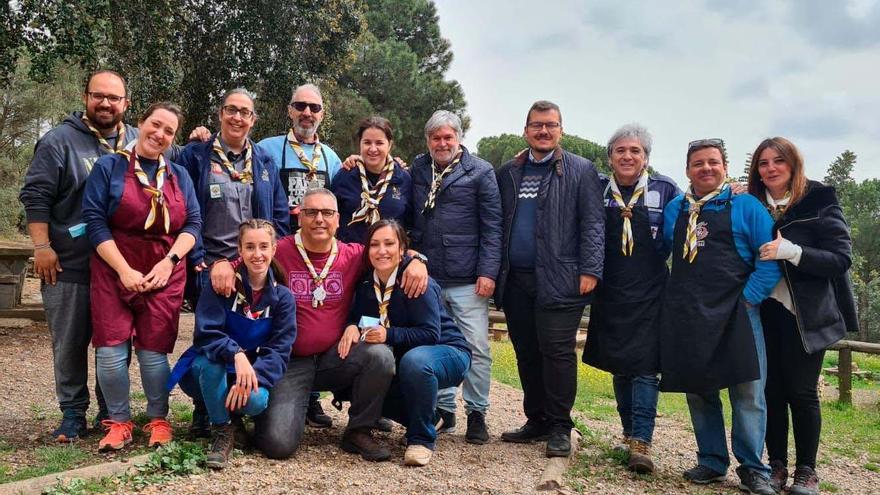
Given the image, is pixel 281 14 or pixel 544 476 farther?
pixel 281 14

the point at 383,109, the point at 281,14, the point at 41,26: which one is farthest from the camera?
the point at 383,109

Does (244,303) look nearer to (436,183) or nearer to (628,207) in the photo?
(436,183)

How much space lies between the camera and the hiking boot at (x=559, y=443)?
16.0 feet

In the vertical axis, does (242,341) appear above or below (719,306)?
below

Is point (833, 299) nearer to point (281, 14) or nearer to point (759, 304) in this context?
point (759, 304)

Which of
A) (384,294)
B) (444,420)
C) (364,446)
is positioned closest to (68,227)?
(384,294)

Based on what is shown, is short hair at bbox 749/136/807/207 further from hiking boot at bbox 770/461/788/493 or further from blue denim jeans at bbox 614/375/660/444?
hiking boot at bbox 770/461/788/493

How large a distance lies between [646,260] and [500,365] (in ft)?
24.9

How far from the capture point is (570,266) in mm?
4883

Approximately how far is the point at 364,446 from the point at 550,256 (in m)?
1.79

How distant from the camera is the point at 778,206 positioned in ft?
15.3

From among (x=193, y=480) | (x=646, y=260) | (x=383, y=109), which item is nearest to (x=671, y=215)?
(x=646, y=260)

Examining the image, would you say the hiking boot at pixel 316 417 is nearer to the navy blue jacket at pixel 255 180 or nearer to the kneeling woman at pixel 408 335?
the kneeling woman at pixel 408 335

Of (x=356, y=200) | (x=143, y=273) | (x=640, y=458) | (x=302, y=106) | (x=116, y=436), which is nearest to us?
(x=116, y=436)
